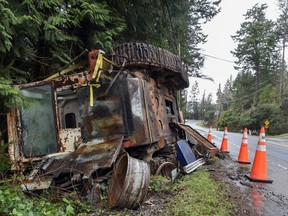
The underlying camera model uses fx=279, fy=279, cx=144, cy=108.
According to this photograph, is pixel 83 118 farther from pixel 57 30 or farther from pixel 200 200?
pixel 200 200

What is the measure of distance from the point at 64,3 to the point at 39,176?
3547 mm

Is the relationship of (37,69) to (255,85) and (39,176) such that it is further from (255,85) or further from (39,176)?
(255,85)

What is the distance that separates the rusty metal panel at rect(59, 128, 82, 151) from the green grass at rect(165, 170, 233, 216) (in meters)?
1.95

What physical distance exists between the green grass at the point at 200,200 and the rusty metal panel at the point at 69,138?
1.95 m

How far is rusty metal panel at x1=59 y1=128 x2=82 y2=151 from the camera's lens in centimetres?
495

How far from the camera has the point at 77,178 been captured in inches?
143

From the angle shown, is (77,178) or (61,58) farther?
(61,58)

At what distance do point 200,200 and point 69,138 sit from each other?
8.49 ft

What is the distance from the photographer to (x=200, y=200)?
357 centimetres

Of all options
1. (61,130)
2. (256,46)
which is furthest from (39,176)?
(256,46)

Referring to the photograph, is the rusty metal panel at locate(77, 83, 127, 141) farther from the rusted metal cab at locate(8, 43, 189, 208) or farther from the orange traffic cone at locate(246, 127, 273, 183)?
the orange traffic cone at locate(246, 127, 273, 183)

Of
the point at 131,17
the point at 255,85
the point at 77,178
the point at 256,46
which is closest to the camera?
the point at 77,178

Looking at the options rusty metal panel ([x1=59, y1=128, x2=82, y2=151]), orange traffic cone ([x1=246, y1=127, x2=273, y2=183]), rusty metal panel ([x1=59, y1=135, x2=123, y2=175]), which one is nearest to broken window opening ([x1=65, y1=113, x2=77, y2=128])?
rusty metal panel ([x1=59, y1=128, x2=82, y2=151])

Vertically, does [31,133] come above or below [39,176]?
above
